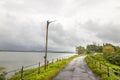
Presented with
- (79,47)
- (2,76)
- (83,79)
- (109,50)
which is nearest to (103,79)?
(83,79)

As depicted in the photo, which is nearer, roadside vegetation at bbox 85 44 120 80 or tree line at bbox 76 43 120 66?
roadside vegetation at bbox 85 44 120 80

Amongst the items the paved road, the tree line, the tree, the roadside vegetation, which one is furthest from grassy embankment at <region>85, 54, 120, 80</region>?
the tree

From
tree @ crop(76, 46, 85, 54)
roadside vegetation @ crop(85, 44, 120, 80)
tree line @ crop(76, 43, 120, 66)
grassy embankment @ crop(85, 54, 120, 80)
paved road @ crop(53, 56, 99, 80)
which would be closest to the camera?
paved road @ crop(53, 56, 99, 80)

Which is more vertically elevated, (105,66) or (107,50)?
(107,50)

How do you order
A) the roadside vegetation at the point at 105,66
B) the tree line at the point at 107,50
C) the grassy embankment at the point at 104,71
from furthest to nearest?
the tree line at the point at 107,50, the roadside vegetation at the point at 105,66, the grassy embankment at the point at 104,71

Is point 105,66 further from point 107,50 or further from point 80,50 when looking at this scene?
point 80,50

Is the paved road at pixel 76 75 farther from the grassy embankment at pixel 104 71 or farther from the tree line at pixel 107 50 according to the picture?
the tree line at pixel 107 50

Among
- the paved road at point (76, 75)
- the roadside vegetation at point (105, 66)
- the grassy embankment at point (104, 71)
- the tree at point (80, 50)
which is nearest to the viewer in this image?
the paved road at point (76, 75)

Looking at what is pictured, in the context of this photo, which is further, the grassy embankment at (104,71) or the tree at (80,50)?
the tree at (80,50)

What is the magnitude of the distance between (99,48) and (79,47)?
3346 cm

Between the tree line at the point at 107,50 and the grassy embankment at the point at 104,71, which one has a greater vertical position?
the tree line at the point at 107,50

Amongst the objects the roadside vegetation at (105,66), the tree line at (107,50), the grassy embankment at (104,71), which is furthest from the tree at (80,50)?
the grassy embankment at (104,71)

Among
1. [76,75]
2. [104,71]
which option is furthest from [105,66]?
[76,75]

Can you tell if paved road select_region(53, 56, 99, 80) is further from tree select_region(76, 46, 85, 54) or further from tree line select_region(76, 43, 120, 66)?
tree select_region(76, 46, 85, 54)
